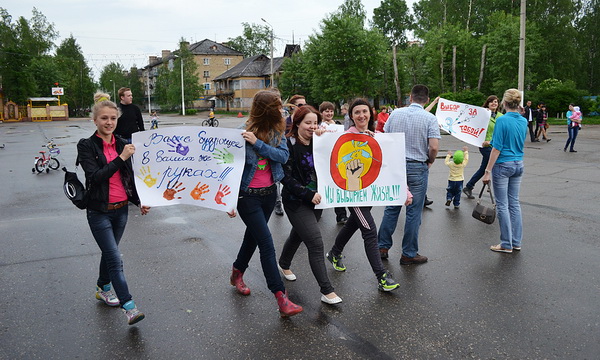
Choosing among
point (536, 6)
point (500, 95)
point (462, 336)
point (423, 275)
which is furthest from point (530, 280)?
point (536, 6)

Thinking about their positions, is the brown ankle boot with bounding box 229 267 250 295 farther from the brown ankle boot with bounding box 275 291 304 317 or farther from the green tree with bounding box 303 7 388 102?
the green tree with bounding box 303 7 388 102

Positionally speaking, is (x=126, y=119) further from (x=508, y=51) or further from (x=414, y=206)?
(x=508, y=51)

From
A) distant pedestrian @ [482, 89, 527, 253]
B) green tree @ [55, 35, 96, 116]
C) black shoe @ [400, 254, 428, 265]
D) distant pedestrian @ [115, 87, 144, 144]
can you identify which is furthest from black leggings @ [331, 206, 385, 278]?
green tree @ [55, 35, 96, 116]

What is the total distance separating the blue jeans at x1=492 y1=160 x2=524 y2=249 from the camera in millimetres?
5855

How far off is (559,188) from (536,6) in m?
48.5

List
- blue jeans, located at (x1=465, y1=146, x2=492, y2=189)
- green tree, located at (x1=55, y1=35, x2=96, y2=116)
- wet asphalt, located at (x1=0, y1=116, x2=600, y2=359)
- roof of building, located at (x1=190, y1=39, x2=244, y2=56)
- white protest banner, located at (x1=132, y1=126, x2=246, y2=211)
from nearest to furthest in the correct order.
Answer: wet asphalt, located at (x1=0, y1=116, x2=600, y2=359) → white protest banner, located at (x1=132, y1=126, x2=246, y2=211) → blue jeans, located at (x1=465, y1=146, x2=492, y2=189) → green tree, located at (x1=55, y1=35, x2=96, y2=116) → roof of building, located at (x1=190, y1=39, x2=244, y2=56)

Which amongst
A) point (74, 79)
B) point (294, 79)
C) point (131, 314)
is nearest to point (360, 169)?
point (131, 314)

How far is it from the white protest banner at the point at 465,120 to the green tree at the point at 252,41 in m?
99.3

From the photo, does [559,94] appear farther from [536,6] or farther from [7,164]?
[7,164]

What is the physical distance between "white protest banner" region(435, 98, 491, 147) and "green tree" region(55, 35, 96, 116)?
72.6m

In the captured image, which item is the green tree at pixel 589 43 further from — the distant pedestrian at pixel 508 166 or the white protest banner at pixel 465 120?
the distant pedestrian at pixel 508 166

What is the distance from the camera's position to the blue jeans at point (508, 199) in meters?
5.86

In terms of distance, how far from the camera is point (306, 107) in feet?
14.6

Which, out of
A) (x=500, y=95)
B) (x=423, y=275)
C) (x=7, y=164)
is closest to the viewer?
(x=423, y=275)
